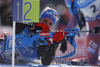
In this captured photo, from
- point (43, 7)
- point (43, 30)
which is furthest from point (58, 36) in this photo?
point (43, 7)

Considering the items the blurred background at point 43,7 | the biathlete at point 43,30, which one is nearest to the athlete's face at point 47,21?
the biathlete at point 43,30

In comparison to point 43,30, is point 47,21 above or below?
above

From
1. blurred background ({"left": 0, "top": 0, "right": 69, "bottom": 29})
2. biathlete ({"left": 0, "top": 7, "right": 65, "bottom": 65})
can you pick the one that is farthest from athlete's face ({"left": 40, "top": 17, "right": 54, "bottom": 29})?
blurred background ({"left": 0, "top": 0, "right": 69, "bottom": 29})

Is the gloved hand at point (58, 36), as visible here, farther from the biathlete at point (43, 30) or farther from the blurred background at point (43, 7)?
the blurred background at point (43, 7)

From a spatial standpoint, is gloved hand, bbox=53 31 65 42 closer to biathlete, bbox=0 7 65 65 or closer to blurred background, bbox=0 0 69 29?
biathlete, bbox=0 7 65 65

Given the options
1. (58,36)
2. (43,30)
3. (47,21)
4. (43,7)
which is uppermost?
(43,7)

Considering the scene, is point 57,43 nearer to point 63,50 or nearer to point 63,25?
point 63,50

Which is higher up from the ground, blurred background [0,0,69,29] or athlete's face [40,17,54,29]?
blurred background [0,0,69,29]

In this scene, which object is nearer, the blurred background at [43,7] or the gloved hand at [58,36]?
the blurred background at [43,7]

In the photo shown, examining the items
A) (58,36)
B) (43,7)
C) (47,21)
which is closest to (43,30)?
(47,21)

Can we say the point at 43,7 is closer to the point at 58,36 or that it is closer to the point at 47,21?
the point at 47,21

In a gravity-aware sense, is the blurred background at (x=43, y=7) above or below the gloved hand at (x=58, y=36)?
above

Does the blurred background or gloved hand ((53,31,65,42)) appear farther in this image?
gloved hand ((53,31,65,42))

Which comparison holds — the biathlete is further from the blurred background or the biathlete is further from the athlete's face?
the blurred background
